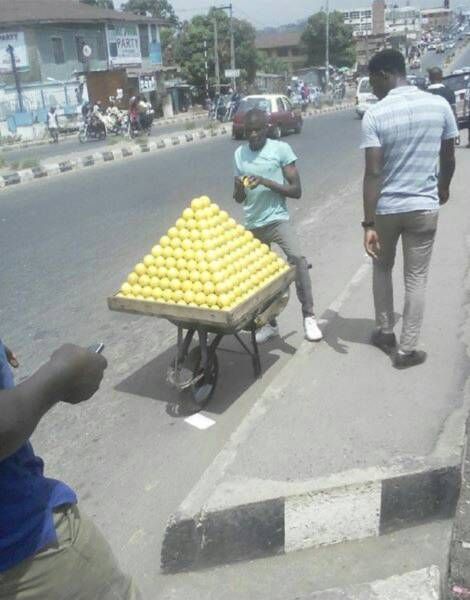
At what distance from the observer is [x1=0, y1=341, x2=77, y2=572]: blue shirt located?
1531 mm

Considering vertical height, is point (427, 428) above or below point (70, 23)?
below

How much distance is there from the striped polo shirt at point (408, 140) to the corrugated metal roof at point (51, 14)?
34693 mm

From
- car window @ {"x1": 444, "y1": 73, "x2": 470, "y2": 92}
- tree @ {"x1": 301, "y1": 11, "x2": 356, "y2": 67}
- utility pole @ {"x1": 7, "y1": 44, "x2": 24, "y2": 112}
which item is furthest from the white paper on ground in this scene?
tree @ {"x1": 301, "y1": 11, "x2": 356, "y2": 67}

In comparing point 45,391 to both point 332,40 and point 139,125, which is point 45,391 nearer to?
point 139,125

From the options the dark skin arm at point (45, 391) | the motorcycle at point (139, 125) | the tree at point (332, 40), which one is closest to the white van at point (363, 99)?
the motorcycle at point (139, 125)

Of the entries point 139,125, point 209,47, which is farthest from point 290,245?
point 209,47

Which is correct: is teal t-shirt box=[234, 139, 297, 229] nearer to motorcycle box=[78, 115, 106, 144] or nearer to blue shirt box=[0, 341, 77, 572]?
blue shirt box=[0, 341, 77, 572]

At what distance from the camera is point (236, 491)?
2900 mm

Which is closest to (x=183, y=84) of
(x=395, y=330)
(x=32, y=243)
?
(x=32, y=243)

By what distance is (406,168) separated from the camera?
12.9 ft

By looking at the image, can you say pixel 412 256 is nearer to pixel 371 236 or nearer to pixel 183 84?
pixel 371 236

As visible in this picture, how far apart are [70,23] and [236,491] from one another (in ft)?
129

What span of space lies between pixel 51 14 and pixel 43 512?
40.3 m

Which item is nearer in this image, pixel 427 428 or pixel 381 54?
pixel 427 428
